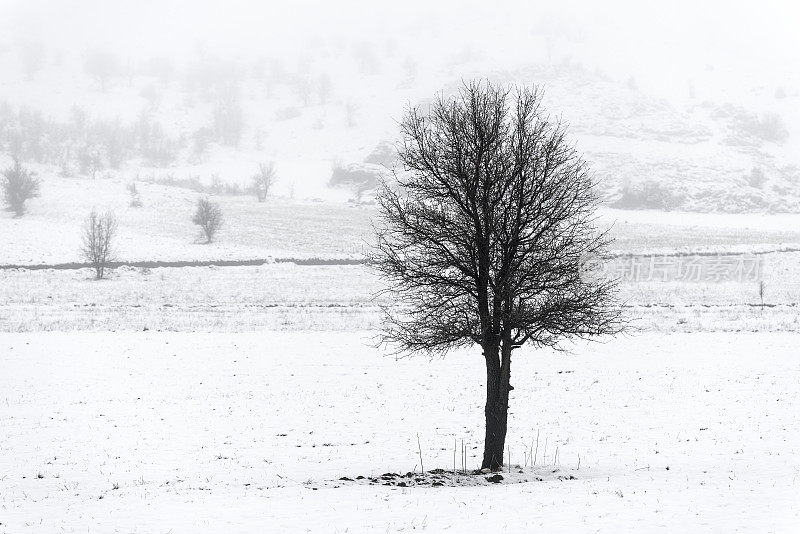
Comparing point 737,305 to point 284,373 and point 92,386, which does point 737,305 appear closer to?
point 284,373

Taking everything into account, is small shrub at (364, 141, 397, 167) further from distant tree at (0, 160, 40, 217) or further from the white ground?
the white ground

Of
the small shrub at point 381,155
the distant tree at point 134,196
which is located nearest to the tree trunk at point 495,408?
the distant tree at point 134,196

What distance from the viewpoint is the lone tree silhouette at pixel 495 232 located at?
53.0 feet

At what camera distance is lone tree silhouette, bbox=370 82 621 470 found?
16.2m

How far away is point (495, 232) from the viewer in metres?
16.2

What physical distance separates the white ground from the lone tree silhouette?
3.73 metres

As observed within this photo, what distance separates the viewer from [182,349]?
32.7m

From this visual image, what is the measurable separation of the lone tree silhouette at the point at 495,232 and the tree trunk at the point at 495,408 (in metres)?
0.03

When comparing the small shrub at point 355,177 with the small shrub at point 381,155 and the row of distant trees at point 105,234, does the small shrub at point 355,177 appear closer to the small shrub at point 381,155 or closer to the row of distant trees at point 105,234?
the small shrub at point 381,155

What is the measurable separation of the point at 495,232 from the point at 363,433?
29.8 feet

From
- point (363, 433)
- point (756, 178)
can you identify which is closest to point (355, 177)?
point (756, 178)

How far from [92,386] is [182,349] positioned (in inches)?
243

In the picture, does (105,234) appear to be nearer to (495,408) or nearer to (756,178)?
(495,408)

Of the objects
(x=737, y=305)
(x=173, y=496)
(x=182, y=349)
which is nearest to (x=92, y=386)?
(x=182, y=349)
